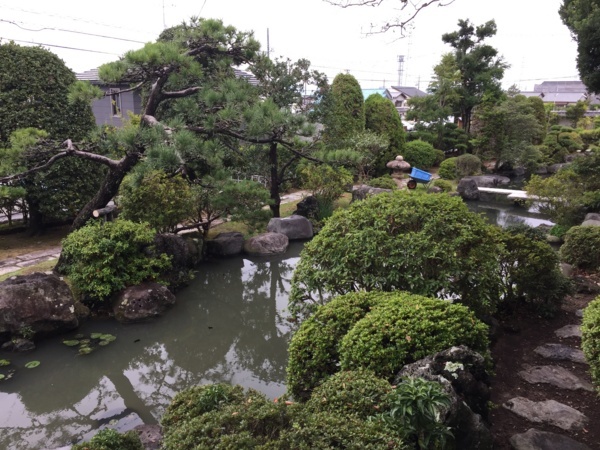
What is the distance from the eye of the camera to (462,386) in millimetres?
2732

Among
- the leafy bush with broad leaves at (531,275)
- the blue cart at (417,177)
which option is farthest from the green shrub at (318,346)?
the blue cart at (417,177)

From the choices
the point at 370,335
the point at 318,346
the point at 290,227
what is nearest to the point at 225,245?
the point at 290,227

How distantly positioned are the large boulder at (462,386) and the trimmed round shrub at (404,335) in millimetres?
132

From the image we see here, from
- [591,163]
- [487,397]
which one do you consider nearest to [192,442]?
[487,397]

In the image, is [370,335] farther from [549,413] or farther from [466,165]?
[466,165]

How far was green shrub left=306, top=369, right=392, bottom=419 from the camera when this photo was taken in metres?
2.48

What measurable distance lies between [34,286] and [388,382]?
4627 millimetres

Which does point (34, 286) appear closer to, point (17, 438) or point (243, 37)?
point (17, 438)

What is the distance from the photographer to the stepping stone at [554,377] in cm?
379

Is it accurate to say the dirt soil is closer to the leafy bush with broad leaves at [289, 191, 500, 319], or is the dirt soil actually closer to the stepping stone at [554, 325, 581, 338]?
the stepping stone at [554, 325, 581, 338]

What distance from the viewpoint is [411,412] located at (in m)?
2.25

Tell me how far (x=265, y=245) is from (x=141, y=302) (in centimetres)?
325

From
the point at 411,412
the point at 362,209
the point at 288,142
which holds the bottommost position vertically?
the point at 411,412

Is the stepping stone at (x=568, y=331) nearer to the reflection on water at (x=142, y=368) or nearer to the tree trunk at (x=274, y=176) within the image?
the reflection on water at (x=142, y=368)
